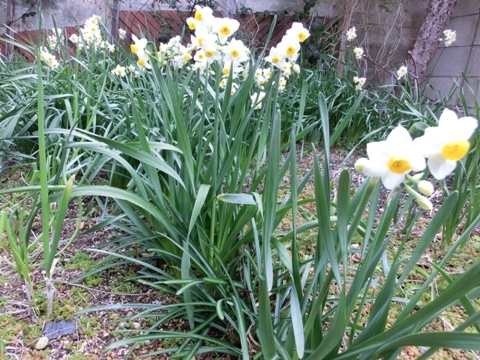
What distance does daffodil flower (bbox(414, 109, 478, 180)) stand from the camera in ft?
1.35

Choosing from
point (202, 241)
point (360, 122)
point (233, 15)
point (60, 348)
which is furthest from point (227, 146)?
point (233, 15)

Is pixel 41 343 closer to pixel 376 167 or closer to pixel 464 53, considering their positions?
pixel 376 167

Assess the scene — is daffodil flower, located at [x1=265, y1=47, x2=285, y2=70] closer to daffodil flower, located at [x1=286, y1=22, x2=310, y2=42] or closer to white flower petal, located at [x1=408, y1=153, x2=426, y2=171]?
daffodil flower, located at [x1=286, y1=22, x2=310, y2=42]

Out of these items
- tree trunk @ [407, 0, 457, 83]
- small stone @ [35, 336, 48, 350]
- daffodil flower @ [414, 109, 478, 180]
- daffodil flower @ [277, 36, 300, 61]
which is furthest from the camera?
tree trunk @ [407, 0, 457, 83]

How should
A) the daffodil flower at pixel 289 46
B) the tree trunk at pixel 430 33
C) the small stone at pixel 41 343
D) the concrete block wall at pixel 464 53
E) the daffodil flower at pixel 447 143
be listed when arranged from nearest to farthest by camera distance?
the daffodil flower at pixel 447 143 → the small stone at pixel 41 343 → the daffodil flower at pixel 289 46 → the tree trunk at pixel 430 33 → the concrete block wall at pixel 464 53

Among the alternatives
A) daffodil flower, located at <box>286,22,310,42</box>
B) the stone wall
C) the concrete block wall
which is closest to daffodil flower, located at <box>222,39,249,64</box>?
daffodil flower, located at <box>286,22,310,42</box>

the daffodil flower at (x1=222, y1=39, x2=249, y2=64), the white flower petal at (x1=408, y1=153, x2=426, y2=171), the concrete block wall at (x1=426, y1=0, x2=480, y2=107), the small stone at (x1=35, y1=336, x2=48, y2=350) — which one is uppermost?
the concrete block wall at (x1=426, y1=0, x2=480, y2=107)

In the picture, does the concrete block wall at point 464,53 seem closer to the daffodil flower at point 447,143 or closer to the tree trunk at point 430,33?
the tree trunk at point 430,33

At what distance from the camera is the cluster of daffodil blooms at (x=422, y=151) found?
416mm

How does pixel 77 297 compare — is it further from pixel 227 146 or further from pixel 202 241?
pixel 227 146

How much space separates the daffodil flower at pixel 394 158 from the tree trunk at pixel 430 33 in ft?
10.2

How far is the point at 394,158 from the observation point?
0.43 meters

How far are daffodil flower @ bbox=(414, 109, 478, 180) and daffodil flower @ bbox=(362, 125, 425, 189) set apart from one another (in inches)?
0.7

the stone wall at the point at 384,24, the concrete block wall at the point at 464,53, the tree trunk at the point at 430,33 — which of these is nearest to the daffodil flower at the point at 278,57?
the tree trunk at the point at 430,33
